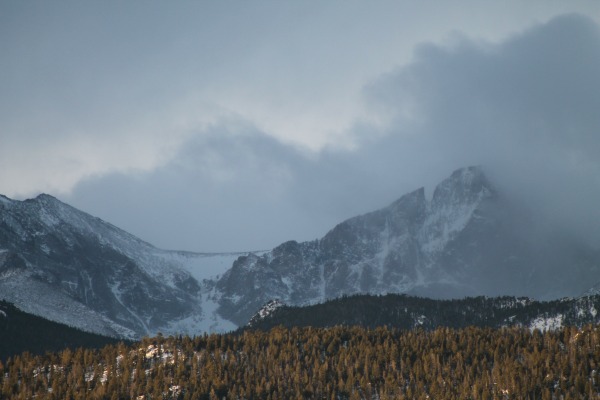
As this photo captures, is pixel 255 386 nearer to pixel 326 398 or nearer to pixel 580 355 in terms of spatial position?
pixel 326 398

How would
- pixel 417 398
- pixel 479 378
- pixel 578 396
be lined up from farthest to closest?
pixel 479 378, pixel 417 398, pixel 578 396

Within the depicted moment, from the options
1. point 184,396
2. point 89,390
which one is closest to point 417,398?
point 184,396

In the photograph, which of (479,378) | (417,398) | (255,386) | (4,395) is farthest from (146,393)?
(479,378)

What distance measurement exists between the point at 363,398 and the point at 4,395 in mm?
92230

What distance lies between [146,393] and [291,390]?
3626cm

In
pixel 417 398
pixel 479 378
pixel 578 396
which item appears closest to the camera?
pixel 578 396

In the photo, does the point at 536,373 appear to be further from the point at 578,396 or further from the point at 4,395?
the point at 4,395

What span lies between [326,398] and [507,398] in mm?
43459

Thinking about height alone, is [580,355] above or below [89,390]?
above

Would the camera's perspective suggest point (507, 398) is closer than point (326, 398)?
Yes

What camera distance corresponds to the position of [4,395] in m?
199

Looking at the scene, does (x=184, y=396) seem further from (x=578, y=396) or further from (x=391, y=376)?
(x=578, y=396)

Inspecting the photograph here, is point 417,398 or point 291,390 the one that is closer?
point 417,398

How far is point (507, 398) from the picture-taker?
178m
